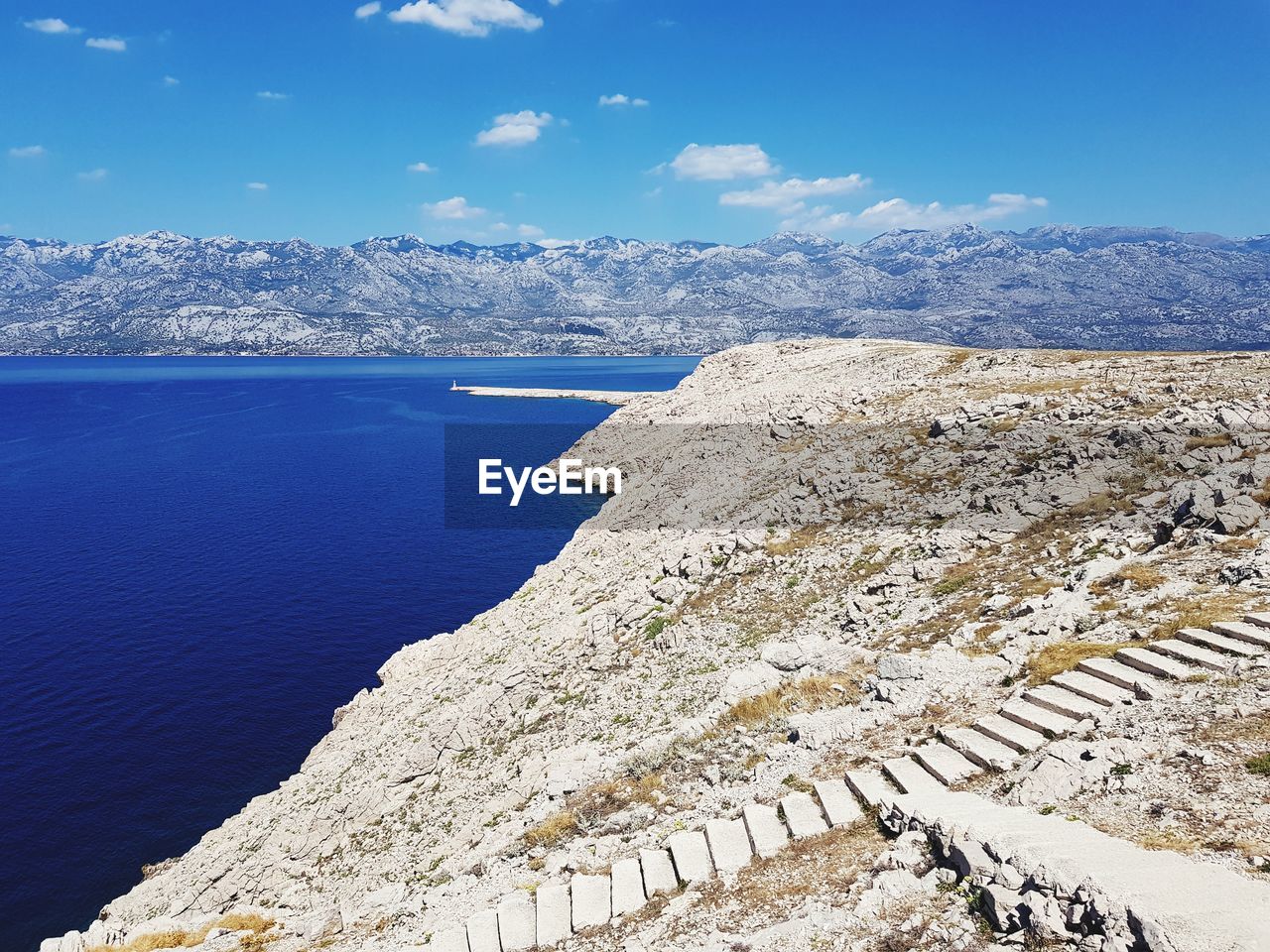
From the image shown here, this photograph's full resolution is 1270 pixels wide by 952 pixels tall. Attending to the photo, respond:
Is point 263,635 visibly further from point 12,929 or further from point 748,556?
point 748,556

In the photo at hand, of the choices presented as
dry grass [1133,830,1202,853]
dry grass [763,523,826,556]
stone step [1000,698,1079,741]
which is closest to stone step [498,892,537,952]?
dry grass [1133,830,1202,853]

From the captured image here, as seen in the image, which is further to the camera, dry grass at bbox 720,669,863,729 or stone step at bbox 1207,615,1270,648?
dry grass at bbox 720,669,863,729

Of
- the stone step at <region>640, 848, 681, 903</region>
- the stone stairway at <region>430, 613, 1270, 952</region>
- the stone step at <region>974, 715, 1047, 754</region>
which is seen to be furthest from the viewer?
the stone step at <region>974, 715, 1047, 754</region>

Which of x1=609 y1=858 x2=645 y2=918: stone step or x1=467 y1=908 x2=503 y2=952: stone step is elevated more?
x1=609 y1=858 x2=645 y2=918: stone step

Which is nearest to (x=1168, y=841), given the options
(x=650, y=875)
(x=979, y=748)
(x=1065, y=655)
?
(x=979, y=748)

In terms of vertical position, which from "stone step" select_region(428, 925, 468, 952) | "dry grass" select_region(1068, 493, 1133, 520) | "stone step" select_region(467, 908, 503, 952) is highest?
"dry grass" select_region(1068, 493, 1133, 520)

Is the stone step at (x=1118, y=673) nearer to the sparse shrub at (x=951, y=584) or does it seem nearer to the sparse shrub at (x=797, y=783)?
the sparse shrub at (x=797, y=783)

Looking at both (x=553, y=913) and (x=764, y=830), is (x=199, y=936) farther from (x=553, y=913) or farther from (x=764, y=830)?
(x=764, y=830)

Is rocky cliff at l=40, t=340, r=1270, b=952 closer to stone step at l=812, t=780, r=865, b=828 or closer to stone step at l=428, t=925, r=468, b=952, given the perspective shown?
stone step at l=428, t=925, r=468, b=952

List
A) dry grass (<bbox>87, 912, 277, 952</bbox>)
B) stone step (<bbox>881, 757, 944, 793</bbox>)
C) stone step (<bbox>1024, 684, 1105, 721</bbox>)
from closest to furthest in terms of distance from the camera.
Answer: stone step (<bbox>881, 757, 944, 793</bbox>)
stone step (<bbox>1024, 684, 1105, 721</bbox>)
dry grass (<bbox>87, 912, 277, 952</bbox>)
